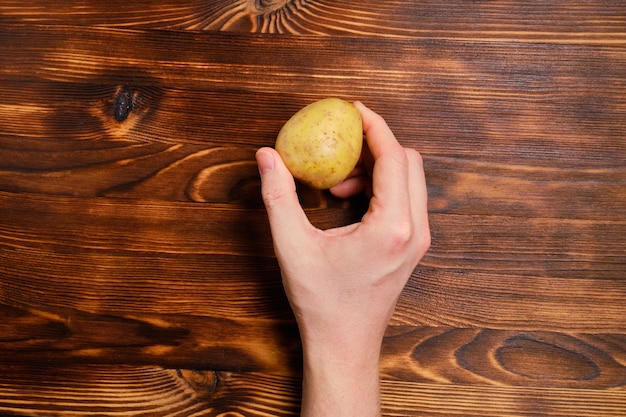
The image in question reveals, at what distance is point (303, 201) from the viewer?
1.33 metres

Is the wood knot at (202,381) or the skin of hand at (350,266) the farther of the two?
the wood knot at (202,381)

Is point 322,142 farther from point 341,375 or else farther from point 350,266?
point 341,375

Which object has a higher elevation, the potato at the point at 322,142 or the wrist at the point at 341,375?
the potato at the point at 322,142

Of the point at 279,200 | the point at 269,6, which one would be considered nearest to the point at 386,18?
the point at 269,6

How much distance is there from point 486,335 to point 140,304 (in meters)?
0.83

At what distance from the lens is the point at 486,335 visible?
1.31 metres

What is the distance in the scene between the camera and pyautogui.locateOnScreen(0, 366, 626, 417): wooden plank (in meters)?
1.30

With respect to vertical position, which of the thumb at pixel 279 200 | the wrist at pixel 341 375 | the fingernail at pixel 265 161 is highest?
the fingernail at pixel 265 161

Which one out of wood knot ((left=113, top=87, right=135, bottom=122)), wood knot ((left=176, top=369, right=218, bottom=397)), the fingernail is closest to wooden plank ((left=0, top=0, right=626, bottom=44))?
wood knot ((left=113, top=87, right=135, bottom=122))

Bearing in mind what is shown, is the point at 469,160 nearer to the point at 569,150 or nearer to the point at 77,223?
the point at 569,150

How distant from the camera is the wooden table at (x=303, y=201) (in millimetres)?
1314

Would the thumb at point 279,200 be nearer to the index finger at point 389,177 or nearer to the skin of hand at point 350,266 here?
the skin of hand at point 350,266

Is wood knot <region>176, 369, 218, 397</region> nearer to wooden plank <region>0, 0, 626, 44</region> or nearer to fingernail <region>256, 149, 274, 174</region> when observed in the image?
fingernail <region>256, 149, 274, 174</region>

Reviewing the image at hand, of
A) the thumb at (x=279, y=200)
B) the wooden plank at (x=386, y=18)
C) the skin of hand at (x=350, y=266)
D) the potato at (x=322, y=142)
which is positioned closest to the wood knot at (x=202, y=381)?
the skin of hand at (x=350, y=266)
